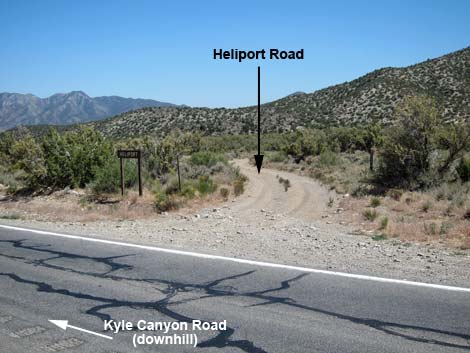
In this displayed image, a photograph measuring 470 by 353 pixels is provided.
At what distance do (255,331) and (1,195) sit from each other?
20446 mm

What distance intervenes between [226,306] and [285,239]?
16.2ft

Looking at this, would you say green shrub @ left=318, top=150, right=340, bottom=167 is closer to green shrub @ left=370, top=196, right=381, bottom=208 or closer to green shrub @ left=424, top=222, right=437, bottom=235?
green shrub @ left=370, top=196, right=381, bottom=208

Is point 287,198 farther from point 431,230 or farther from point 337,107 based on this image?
point 337,107

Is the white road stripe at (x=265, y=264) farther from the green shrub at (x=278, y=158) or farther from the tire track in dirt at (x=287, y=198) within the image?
the green shrub at (x=278, y=158)

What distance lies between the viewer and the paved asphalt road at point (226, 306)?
5.68 m

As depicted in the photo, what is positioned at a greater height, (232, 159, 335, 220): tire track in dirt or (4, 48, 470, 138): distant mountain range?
(4, 48, 470, 138): distant mountain range

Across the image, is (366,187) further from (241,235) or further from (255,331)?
(255,331)

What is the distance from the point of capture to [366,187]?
21.0 m

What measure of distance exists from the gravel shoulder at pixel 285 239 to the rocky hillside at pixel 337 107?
40.9m

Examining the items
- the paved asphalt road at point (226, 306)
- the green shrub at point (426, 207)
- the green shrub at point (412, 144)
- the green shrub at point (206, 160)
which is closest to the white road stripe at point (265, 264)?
the paved asphalt road at point (226, 306)

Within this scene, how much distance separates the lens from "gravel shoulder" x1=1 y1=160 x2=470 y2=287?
347 inches

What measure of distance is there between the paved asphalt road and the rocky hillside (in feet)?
157

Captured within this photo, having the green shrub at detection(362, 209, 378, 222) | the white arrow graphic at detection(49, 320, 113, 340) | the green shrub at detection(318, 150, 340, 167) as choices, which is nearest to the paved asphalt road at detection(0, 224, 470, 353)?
the white arrow graphic at detection(49, 320, 113, 340)

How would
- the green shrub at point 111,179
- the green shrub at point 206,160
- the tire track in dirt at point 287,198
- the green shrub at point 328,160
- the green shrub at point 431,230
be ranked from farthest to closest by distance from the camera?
1. the green shrub at point 328,160
2. the green shrub at point 206,160
3. the green shrub at point 111,179
4. the tire track in dirt at point 287,198
5. the green shrub at point 431,230
